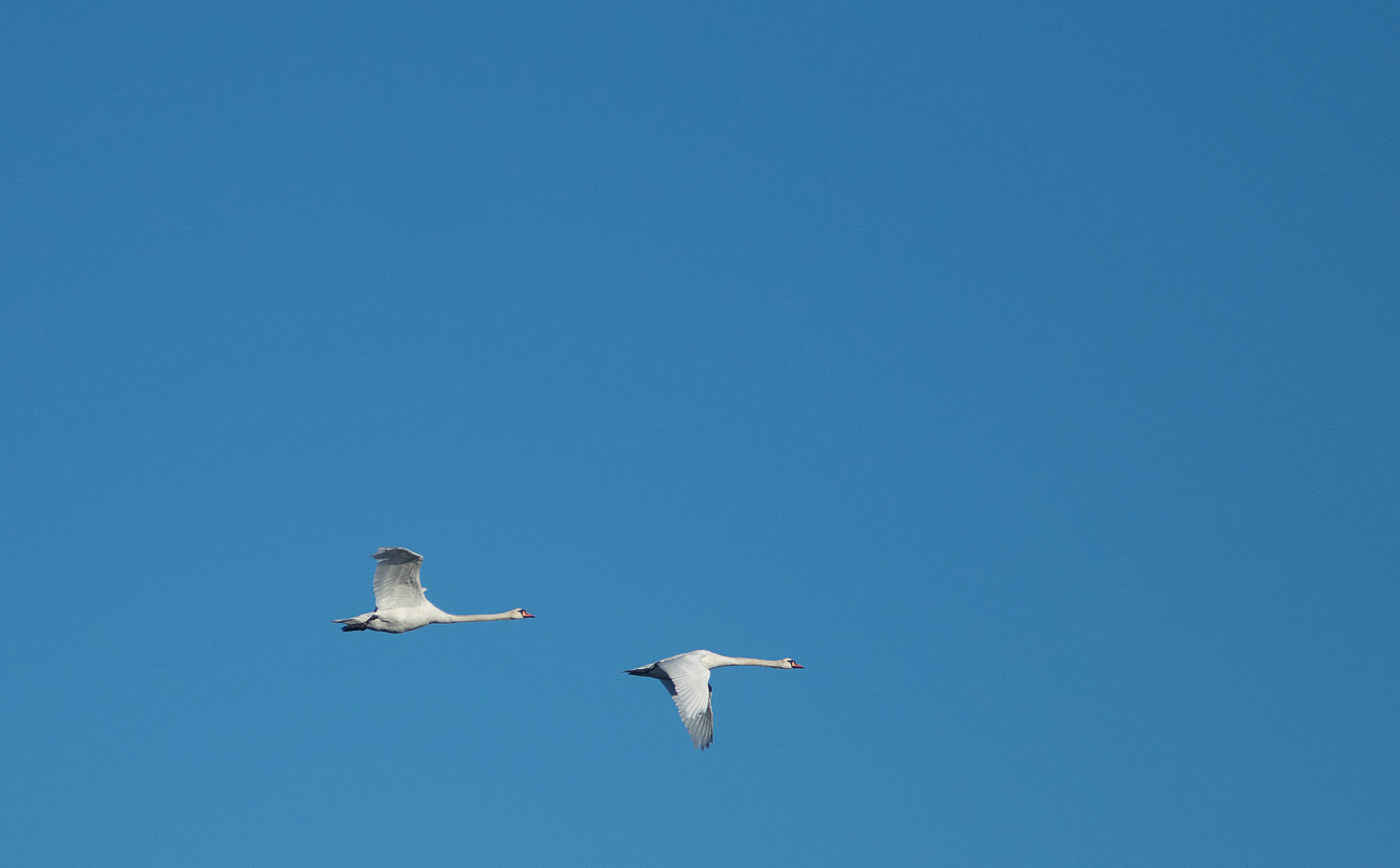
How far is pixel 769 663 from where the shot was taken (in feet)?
210

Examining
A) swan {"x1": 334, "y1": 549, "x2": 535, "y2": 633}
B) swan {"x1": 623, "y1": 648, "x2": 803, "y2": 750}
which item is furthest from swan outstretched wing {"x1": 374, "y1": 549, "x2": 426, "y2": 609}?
swan {"x1": 623, "y1": 648, "x2": 803, "y2": 750}

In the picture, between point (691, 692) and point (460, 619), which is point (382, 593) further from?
point (691, 692)

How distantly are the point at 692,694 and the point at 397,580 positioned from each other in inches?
410

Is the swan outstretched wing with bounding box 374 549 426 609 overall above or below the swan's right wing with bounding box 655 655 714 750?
above

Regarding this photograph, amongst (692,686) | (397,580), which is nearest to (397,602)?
(397,580)

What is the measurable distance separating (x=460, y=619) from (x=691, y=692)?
10767 mm

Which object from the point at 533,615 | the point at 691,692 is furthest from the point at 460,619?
the point at 691,692

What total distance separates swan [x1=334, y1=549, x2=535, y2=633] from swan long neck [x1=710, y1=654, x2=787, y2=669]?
9040 mm

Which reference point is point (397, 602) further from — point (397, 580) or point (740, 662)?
point (740, 662)

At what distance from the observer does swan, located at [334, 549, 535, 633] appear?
183 feet

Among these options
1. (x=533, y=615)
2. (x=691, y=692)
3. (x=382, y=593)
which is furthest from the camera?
(x=533, y=615)

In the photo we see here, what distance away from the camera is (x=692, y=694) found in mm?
53062

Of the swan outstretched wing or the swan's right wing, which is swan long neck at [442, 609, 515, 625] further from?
the swan's right wing

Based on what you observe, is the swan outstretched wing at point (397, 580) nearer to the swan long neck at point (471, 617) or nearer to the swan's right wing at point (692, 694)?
the swan long neck at point (471, 617)
